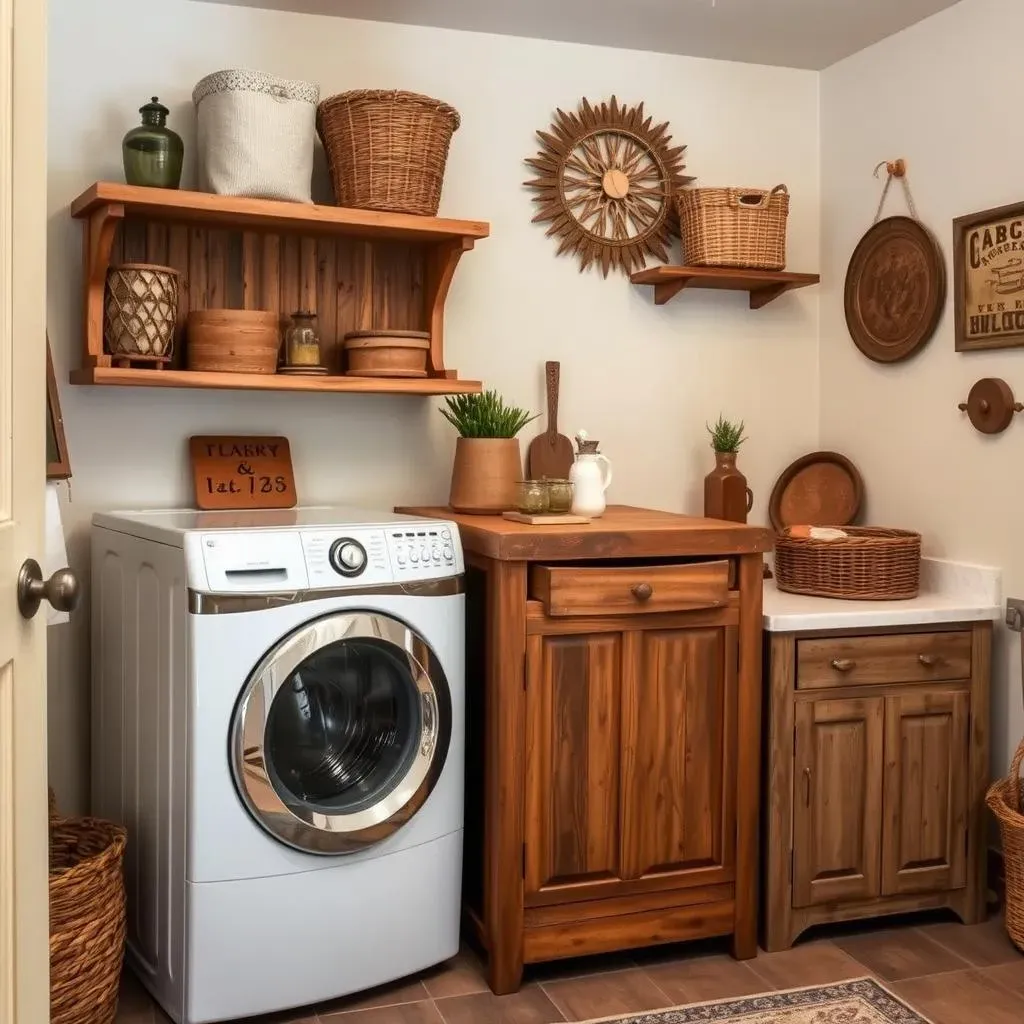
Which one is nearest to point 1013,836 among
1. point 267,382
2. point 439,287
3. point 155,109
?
point 439,287

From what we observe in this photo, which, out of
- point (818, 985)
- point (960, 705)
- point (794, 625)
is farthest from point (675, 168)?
point (818, 985)

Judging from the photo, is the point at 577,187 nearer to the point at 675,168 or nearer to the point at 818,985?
the point at 675,168

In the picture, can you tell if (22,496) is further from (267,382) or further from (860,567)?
(860,567)

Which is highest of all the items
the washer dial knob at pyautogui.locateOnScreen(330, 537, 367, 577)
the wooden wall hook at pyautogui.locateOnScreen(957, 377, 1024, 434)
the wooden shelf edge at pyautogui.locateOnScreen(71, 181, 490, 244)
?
the wooden shelf edge at pyautogui.locateOnScreen(71, 181, 490, 244)

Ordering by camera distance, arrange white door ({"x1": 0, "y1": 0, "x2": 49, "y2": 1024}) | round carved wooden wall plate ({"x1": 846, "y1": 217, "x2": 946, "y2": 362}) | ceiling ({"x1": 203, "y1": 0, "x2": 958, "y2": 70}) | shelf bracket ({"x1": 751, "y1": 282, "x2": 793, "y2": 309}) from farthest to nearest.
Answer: shelf bracket ({"x1": 751, "y1": 282, "x2": 793, "y2": 309}), round carved wooden wall plate ({"x1": 846, "y1": 217, "x2": 946, "y2": 362}), ceiling ({"x1": 203, "y1": 0, "x2": 958, "y2": 70}), white door ({"x1": 0, "y1": 0, "x2": 49, "y2": 1024})

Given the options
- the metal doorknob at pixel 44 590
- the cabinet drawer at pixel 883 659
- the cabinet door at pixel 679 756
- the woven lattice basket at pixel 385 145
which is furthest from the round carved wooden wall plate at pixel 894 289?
the metal doorknob at pixel 44 590

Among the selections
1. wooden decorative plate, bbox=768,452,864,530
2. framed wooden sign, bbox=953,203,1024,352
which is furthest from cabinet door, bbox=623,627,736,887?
framed wooden sign, bbox=953,203,1024,352

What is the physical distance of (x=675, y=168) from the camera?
3287 millimetres

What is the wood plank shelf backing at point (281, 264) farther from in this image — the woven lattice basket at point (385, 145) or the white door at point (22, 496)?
the white door at point (22, 496)

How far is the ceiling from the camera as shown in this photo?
2.91 meters

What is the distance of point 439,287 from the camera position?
2.94m

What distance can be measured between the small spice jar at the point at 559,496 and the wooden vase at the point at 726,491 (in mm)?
674

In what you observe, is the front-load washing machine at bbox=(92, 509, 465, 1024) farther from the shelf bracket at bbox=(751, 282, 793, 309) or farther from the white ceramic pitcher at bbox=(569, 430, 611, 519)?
the shelf bracket at bbox=(751, 282, 793, 309)

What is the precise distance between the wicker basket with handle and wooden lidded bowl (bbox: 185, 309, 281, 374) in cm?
118
